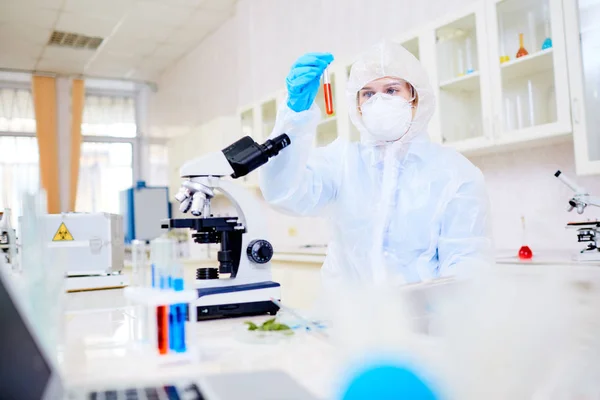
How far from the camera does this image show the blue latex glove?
4.45 ft

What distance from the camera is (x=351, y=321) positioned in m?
0.70

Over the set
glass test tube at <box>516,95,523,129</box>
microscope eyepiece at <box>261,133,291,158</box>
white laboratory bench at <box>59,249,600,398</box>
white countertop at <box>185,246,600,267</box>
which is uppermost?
glass test tube at <box>516,95,523,129</box>

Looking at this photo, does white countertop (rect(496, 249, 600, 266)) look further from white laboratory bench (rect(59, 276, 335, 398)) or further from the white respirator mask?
white laboratory bench (rect(59, 276, 335, 398))

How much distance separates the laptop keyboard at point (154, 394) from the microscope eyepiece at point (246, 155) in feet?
1.89

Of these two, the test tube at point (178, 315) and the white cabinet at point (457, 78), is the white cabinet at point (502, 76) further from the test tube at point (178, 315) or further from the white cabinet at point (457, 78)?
the test tube at point (178, 315)

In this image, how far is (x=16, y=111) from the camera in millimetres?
6633

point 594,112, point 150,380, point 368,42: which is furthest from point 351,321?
point 368,42

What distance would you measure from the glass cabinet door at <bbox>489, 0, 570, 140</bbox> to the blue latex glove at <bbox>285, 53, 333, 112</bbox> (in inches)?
53.6

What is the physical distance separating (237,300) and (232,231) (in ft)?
0.56

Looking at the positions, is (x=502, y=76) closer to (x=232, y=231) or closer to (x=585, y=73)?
(x=585, y=73)

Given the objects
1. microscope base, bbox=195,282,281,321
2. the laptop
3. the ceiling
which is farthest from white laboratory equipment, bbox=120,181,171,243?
the laptop

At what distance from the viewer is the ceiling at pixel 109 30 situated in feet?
16.0

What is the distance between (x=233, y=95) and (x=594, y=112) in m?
3.73

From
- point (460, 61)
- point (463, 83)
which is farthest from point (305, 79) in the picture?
point (460, 61)
